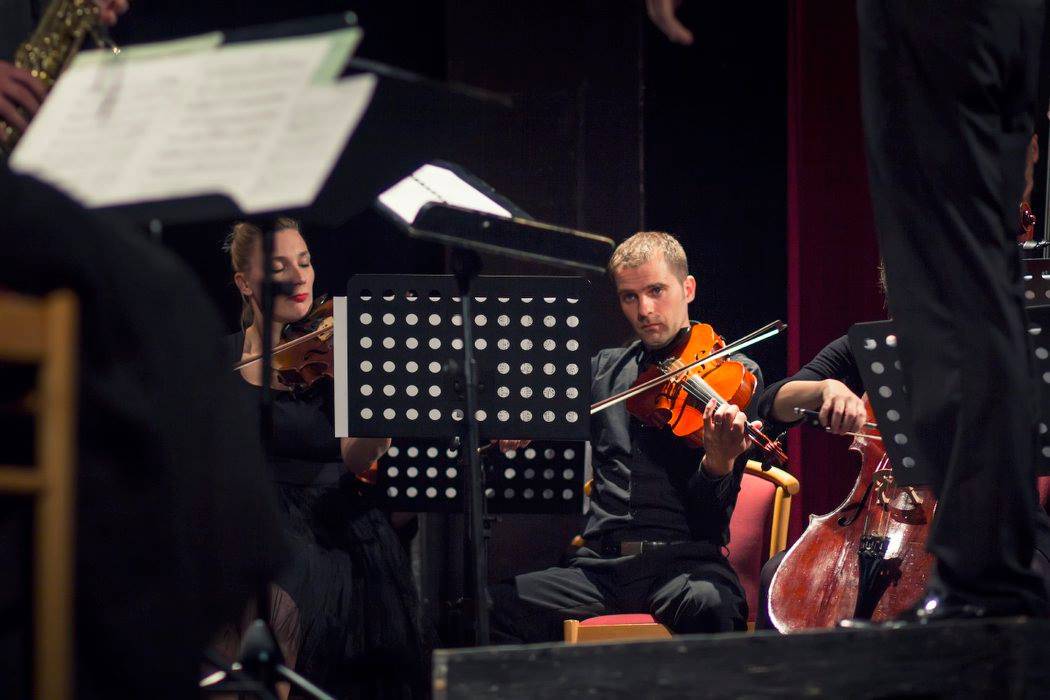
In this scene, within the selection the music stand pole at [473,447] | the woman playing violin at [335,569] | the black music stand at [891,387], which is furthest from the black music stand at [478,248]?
the woman playing violin at [335,569]

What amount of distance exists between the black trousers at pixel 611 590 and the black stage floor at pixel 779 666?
5.42 ft

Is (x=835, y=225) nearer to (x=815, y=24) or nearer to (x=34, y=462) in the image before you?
(x=815, y=24)

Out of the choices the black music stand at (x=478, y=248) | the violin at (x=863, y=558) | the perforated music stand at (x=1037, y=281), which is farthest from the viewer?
the violin at (x=863, y=558)

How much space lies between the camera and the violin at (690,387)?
10.5 ft

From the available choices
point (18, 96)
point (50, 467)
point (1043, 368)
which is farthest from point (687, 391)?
point (50, 467)

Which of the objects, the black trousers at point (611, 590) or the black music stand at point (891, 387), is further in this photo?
the black trousers at point (611, 590)

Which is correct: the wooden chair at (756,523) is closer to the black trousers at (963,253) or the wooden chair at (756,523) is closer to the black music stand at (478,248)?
the black music stand at (478,248)

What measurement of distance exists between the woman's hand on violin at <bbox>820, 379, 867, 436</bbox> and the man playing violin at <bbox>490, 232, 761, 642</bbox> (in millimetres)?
272

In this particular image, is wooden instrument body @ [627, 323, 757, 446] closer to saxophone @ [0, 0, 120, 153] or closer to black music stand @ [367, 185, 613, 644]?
black music stand @ [367, 185, 613, 644]

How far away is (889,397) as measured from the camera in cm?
203

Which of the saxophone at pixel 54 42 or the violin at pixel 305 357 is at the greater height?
the saxophone at pixel 54 42

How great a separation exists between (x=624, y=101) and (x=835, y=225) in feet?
2.72

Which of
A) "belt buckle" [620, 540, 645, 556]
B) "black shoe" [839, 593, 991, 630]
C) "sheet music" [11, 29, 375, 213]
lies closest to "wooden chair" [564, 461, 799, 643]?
"belt buckle" [620, 540, 645, 556]

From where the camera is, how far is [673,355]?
327 centimetres
